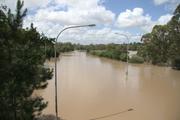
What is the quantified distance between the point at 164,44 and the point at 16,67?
141 feet

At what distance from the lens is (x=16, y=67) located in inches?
360

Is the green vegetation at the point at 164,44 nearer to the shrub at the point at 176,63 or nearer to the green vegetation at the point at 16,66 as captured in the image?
the shrub at the point at 176,63

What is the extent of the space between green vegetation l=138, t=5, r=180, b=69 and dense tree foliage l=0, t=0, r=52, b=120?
32.8 metres

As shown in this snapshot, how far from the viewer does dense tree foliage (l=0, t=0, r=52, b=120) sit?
9.12m

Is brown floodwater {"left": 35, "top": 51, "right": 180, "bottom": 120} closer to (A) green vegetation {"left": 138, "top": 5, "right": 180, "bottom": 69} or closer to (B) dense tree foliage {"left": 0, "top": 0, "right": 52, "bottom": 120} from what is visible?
(B) dense tree foliage {"left": 0, "top": 0, "right": 52, "bottom": 120}

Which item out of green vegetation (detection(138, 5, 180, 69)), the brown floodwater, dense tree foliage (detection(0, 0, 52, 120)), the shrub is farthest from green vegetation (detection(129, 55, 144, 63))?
dense tree foliage (detection(0, 0, 52, 120))

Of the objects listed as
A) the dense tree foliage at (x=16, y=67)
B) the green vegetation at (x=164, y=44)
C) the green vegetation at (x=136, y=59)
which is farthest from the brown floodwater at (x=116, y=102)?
the green vegetation at (x=136, y=59)

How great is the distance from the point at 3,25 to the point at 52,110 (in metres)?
8.29

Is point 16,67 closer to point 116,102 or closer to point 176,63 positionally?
point 116,102

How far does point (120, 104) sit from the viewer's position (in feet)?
60.5

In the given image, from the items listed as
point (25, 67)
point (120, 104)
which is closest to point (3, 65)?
point (25, 67)

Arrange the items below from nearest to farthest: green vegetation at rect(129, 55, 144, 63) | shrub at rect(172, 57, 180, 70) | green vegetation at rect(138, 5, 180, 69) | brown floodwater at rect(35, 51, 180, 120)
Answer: brown floodwater at rect(35, 51, 180, 120)
green vegetation at rect(138, 5, 180, 69)
shrub at rect(172, 57, 180, 70)
green vegetation at rect(129, 55, 144, 63)

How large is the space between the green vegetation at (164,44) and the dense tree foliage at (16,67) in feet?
107

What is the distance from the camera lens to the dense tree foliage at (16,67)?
29.9ft
